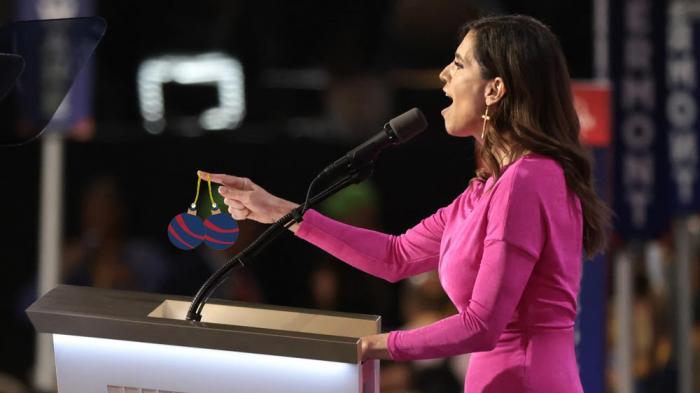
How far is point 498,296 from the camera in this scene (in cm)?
214

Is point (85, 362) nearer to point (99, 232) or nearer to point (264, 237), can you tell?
point (264, 237)

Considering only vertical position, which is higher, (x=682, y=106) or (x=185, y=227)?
(x=185, y=227)

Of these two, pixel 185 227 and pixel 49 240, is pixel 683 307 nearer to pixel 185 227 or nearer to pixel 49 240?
pixel 49 240

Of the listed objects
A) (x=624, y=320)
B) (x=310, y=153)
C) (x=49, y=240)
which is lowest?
(x=624, y=320)

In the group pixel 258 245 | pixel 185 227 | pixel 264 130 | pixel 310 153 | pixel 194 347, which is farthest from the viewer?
pixel 264 130

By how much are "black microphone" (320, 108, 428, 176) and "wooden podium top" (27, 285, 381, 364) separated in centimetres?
28

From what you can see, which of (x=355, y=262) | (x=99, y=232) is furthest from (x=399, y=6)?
(x=355, y=262)

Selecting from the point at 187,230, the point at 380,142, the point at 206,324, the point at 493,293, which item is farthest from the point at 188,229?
the point at 493,293

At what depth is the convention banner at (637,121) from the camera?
5.25m

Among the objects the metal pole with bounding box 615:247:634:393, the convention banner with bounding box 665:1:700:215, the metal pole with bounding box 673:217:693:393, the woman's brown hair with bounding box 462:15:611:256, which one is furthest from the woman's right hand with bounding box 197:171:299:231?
the metal pole with bounding box 673:217:693:393

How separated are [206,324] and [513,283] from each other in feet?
1.76

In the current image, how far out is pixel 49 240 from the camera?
5980 mm

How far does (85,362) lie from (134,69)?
15.5 ft

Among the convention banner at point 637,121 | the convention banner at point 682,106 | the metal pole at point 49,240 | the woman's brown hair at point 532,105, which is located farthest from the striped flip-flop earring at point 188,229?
the metal pole at point 49,240
